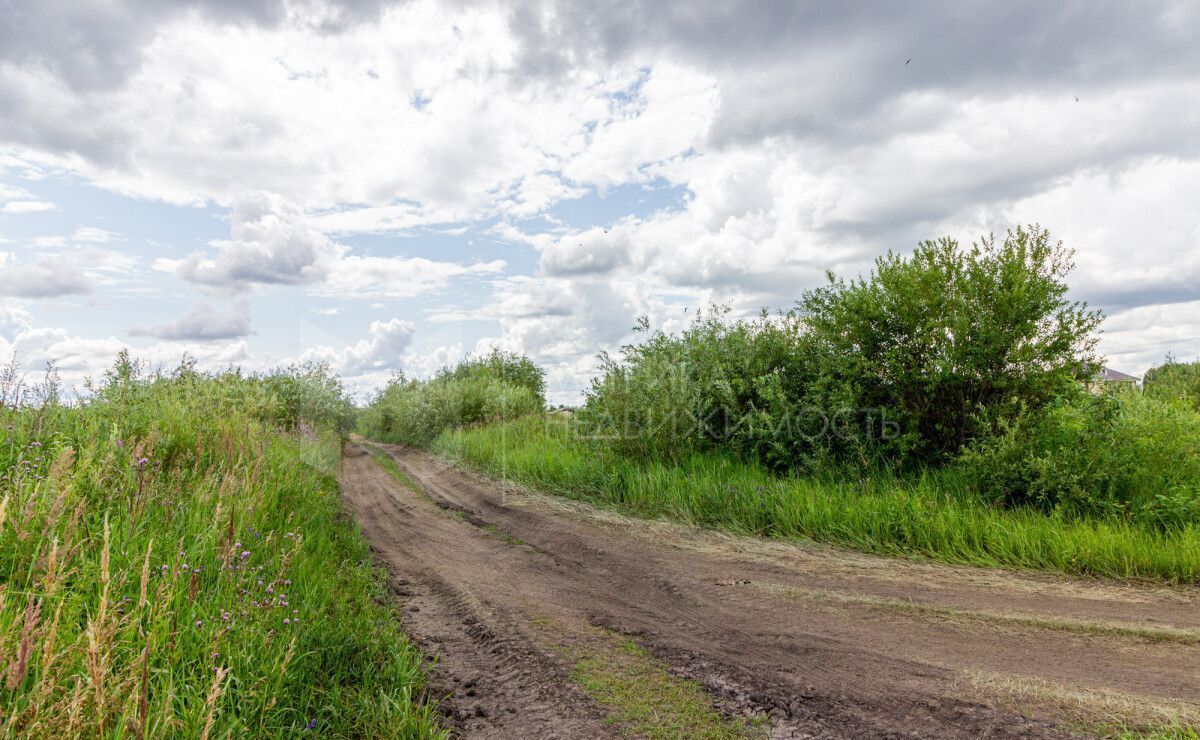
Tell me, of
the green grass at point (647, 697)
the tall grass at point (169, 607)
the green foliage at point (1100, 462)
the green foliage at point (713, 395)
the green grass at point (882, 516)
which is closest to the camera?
the tall grass at point (169, 607)

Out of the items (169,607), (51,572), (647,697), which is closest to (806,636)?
(647,697)

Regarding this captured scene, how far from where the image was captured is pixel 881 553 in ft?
23.2

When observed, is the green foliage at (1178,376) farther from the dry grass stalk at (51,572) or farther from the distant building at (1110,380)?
the dry grass stalk at (51,572)

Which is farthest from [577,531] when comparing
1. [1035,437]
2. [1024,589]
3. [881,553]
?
[1035,437]

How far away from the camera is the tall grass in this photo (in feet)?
8.88

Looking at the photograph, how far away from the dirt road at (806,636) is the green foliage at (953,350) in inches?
121

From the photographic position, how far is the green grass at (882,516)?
629cm

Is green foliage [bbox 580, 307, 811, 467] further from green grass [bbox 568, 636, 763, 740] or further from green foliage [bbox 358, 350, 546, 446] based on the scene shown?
green foliage [bbox 358, 350, 546, 446]

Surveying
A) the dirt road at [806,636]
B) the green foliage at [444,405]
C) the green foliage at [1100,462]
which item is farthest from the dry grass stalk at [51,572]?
the green foliage at [444,405]

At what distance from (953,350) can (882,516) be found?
116 inches

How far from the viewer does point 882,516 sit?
7484 millimetres

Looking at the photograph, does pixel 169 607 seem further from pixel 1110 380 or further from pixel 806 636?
pixel 1110 380

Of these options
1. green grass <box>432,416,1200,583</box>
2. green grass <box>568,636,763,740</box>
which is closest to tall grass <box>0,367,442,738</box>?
green grass <box>568,636,763,740</box>

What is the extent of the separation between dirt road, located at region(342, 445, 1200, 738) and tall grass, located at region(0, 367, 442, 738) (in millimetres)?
650
